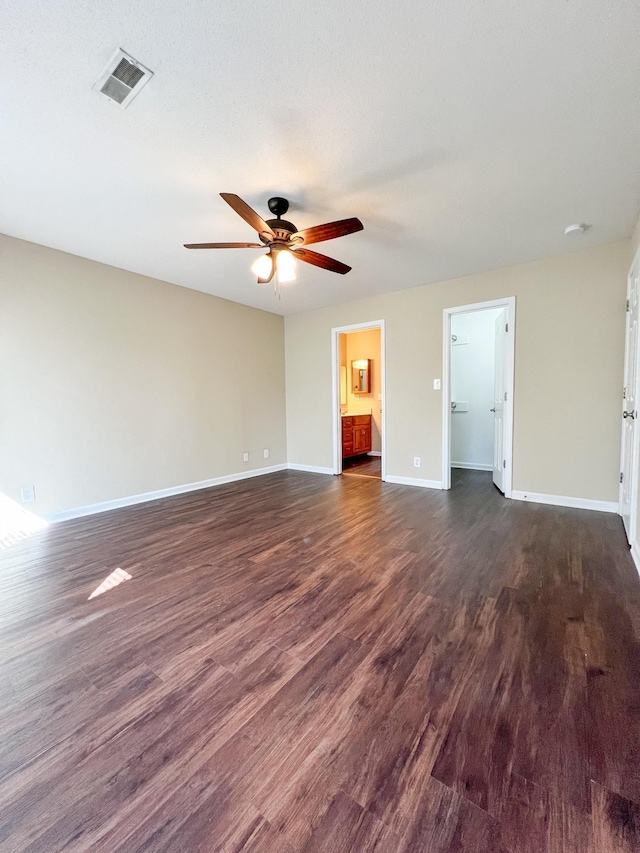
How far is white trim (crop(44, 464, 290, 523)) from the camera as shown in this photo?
3.41 metres

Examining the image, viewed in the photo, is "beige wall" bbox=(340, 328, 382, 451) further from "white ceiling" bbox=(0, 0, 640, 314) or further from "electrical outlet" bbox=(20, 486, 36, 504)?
"electrical outlet" bbox=(20, 486, 36, 504)

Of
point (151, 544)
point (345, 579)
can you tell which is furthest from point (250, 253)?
point (345, 579)

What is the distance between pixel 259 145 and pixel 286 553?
8.54ft

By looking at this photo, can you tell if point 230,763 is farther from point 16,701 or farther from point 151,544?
point 151,544

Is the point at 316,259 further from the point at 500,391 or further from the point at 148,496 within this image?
the point at 148,496

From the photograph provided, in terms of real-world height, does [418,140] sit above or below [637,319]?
above

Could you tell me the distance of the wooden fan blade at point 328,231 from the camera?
7.14 feet

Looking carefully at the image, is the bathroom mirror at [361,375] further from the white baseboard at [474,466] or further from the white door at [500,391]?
the white door at [500,391]

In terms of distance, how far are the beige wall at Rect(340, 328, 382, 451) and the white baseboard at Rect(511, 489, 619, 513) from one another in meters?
3.17

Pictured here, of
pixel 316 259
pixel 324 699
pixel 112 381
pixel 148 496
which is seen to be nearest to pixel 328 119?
pixel 316 259

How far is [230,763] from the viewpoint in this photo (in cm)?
107

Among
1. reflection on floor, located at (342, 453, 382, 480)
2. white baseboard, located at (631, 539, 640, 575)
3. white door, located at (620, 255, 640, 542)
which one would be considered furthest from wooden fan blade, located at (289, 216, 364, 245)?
reflection on floor, located at (342, 453, 382, 480)

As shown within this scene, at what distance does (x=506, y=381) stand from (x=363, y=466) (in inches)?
106

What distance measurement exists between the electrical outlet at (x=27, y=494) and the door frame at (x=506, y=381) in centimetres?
433
